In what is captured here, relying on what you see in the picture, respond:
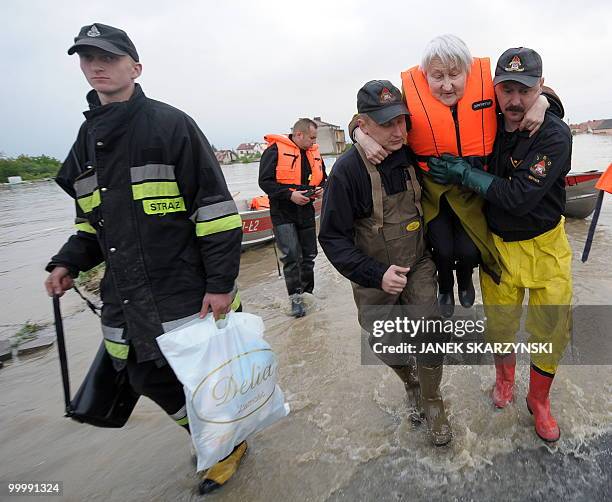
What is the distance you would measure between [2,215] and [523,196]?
24.7 m

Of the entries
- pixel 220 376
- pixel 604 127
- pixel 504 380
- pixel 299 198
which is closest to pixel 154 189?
pixel 220 376

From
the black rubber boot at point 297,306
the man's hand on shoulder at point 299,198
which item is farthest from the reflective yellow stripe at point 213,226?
the black rubber boot at point 297,306

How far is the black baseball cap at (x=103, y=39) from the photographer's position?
177cm

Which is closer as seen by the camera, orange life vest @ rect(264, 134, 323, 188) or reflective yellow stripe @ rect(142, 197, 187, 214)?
reflective yellow stripe @ rect(142, 197, 187, 214)

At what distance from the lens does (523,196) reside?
2020 millimetres

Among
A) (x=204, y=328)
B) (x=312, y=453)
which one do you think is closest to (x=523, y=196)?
(x=204, y=328)

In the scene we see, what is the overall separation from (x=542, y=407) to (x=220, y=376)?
6.42ft

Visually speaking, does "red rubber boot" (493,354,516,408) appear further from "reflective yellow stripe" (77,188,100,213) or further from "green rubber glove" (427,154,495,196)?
"reflective yellow stripe" (77,188,100,213)

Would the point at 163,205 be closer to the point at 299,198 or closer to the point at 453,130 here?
Result: the point at 453,130

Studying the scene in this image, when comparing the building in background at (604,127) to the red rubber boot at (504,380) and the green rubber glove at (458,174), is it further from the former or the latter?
the green rubber glove at (458,174)

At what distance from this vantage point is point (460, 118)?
214 centimetres

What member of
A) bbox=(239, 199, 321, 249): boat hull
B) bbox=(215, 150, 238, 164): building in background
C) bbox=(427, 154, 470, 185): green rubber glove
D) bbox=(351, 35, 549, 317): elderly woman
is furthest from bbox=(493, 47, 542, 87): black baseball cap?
bbox=(215, 150, 238, 164): building in background

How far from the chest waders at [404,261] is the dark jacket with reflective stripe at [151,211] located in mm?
793

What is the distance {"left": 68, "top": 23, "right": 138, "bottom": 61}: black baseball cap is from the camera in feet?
5.81
